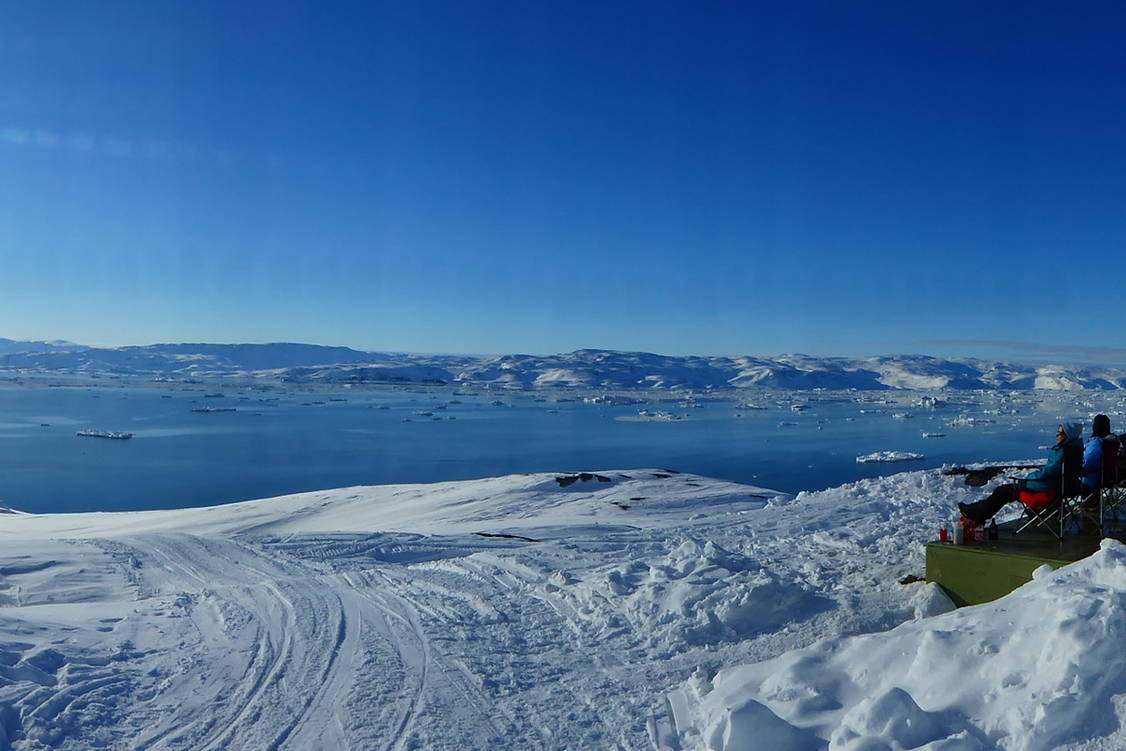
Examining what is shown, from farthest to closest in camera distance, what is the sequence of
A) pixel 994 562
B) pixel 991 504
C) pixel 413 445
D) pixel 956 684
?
pixel 413 445 < pixel 991 504 < pixel 994 562 < pixel 956 684

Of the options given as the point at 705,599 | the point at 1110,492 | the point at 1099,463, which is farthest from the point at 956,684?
the point at 1110,492

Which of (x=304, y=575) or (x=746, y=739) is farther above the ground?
(x=746, y=739)

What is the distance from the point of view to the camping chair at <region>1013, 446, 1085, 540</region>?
245 inches

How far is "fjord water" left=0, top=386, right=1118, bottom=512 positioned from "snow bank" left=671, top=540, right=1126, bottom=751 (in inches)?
1076

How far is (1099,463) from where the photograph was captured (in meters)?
6.32

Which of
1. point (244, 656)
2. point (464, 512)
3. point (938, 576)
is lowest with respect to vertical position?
point (464, 512)

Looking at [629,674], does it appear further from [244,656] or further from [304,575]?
[304,575]

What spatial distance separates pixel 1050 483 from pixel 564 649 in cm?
397

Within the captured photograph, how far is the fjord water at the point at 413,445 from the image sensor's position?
36281mm

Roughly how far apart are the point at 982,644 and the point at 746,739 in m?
1.28

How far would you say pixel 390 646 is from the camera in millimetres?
6039

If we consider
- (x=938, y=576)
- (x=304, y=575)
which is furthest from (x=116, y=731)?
(x=938, y=576)

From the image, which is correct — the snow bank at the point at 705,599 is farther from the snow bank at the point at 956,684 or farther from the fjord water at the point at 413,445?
the fjord water at the point at 413,445

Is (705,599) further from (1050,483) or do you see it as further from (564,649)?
(1050,483)
